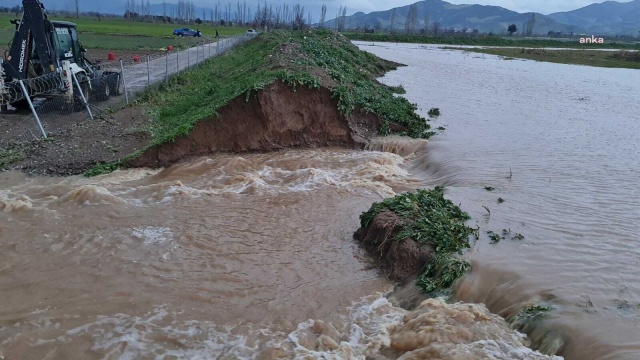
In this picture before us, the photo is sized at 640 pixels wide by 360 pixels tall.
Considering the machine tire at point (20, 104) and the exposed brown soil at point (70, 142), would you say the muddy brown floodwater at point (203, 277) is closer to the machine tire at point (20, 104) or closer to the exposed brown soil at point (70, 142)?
the exposed brown soil at point (70, 142)

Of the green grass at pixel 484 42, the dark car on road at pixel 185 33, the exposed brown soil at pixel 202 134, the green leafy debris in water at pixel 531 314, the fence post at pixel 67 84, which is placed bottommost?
the green leafy debris in water at pixel 531 314

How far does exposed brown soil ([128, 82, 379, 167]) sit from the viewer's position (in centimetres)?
1295

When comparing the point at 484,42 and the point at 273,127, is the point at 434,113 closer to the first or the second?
the point at 273,127

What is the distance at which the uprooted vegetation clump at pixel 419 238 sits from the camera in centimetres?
714

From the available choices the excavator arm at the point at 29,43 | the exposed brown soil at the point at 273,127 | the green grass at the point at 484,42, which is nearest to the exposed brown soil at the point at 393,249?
the exposed brown soil at the point at 273,127

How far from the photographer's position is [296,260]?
7.85m

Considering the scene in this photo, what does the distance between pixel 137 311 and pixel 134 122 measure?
10.2 m

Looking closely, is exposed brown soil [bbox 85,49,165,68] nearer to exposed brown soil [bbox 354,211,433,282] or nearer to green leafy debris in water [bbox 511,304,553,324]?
exposed brown soil [bbox 354,211,433,282]

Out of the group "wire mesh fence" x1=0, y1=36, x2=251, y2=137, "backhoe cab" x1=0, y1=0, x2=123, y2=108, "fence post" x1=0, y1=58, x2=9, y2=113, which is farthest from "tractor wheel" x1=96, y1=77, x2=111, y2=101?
"fence post" x1=0, y1=58, x2=9, y2=113

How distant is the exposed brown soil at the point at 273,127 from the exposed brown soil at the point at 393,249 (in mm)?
6096

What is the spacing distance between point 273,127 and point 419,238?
7.18 metres

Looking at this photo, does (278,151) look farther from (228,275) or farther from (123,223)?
(228,275)

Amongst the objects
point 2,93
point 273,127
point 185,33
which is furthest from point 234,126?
point 185,33

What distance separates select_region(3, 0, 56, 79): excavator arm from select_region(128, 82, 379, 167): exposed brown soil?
6973 millimetres
